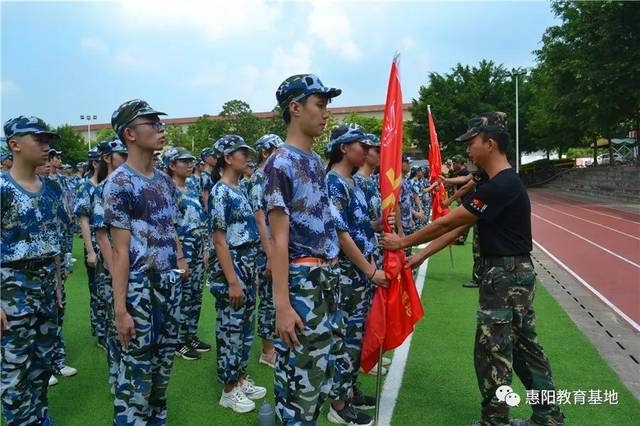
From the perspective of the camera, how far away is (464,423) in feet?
12.8

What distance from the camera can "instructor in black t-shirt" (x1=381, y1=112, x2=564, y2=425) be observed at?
3400 millimetres

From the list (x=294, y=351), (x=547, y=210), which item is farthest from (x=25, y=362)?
(x=547, y=210)

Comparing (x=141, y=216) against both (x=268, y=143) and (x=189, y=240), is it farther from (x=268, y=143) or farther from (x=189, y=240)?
(x=189, y=240)

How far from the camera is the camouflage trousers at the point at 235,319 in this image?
4.23m

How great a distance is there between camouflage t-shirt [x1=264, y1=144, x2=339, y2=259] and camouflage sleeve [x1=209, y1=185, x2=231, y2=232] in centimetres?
162

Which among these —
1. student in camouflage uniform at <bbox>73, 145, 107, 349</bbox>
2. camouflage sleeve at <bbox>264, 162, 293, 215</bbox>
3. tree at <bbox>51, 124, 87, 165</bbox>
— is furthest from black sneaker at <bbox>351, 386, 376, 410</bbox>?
tree at <bbox>51, 124, 87, 165</bbox>

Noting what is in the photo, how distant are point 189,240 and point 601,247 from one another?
1084cm

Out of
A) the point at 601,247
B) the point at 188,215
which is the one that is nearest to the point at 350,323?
the point at 188,215

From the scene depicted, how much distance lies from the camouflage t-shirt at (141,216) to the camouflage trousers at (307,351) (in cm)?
89

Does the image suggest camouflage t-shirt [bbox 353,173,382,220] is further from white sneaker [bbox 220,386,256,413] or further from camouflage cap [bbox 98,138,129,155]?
camouflage cap [bbox 98,138,129,155]

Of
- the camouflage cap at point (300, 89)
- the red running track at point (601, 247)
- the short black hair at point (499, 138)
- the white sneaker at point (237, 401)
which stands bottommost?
the red running track at point (601, 247)

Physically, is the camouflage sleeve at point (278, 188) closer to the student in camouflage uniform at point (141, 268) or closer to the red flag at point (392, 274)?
the student in camouflage uniform at point (141, 268)

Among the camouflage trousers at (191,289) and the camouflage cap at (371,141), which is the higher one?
the camouflage cap at (371,141)

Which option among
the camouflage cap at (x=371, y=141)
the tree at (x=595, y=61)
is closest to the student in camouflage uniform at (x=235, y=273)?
the camouflage cap at (x=371, y=141)
